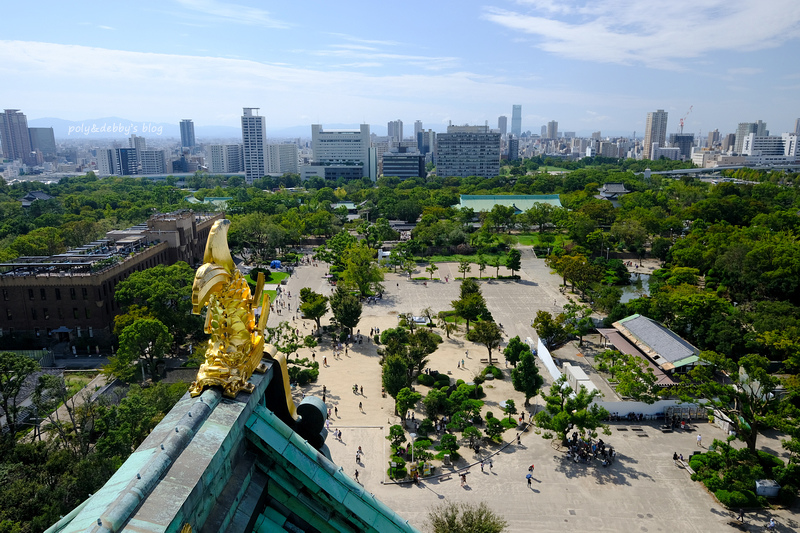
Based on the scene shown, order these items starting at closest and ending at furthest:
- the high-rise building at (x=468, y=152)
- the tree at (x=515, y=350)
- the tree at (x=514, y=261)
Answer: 1. the tree at (x=515, y=350)
2. the tree at (x=514, y=261)
3. the high-rise building at (x=468, y=152)

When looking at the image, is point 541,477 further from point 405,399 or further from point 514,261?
point 514,261

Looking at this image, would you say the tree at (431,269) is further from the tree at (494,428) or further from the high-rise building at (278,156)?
the high-rise building at (278,156)

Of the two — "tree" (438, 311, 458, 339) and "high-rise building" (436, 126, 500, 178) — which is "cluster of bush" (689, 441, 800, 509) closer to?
"tree" (438, 311, 458, 339)

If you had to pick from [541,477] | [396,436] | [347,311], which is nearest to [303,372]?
[347,311]

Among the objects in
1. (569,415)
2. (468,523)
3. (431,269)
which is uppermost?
(569,415)

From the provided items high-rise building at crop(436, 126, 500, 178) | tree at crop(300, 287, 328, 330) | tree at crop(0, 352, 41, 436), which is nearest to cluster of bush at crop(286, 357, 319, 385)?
tree at crop(300, 287, 328, 330)

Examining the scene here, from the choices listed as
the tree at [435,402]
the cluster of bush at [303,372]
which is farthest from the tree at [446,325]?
the tree at [435,402]
